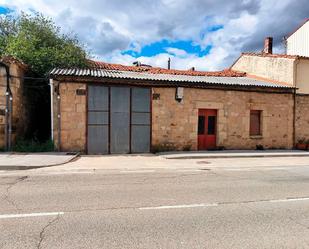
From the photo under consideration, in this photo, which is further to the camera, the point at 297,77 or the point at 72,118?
the point at 297,77

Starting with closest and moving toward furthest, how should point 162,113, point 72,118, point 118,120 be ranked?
point 72,118 < point 118,120 < point 162,113

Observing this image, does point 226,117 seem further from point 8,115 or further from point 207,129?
point 8,115

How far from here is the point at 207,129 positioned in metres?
17.5

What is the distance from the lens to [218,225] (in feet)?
16.6

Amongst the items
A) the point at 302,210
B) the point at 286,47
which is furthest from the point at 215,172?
the point at 286,47

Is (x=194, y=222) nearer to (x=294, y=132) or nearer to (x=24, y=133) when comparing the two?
(x=24, y=133)

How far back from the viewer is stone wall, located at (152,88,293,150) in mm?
16391

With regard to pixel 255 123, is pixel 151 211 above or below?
below

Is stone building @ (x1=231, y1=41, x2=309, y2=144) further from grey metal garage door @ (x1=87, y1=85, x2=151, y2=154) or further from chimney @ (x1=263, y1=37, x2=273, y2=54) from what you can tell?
grey metal garage door @ (x1=87, y1=85, x2=151, y2=154)

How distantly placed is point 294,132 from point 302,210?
13935 millimetres

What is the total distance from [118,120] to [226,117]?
229 inches

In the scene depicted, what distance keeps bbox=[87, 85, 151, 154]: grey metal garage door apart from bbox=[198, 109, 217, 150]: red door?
2.92 m

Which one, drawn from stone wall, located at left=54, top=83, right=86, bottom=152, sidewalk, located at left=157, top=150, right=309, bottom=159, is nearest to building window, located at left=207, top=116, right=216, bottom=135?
sidewalk, located at left=157, top=150, right=309, bottom=159

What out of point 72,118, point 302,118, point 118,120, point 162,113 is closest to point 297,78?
point 302,118
